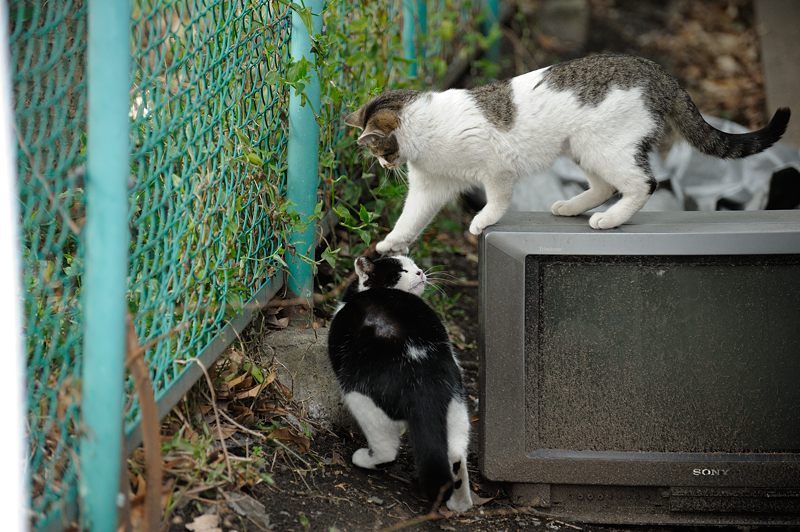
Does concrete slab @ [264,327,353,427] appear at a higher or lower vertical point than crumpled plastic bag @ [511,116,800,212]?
lower

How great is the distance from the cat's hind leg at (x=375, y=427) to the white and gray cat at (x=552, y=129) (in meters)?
0.62

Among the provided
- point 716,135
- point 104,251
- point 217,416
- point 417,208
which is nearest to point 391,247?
point 417,208

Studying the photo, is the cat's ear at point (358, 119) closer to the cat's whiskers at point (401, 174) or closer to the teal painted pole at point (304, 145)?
the teal painted pole at point (304, 145)

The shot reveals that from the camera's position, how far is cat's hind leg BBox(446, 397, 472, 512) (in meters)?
2.57

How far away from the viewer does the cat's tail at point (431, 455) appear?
7.93 ft

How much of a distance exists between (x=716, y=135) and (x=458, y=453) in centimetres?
128

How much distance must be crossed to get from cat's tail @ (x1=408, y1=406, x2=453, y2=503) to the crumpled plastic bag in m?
1.90

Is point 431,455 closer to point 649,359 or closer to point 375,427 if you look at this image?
point 375,427

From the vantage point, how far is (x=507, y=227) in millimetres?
2543

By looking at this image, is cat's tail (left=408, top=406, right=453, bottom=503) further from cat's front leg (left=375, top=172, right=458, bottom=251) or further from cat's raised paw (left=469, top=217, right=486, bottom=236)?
cat's front leg (left=375, top=172, right=458, bottom=251)

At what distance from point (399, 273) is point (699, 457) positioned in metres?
1.07

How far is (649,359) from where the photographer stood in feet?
8.29

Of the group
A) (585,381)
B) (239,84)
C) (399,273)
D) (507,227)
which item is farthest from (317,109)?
(585,381)

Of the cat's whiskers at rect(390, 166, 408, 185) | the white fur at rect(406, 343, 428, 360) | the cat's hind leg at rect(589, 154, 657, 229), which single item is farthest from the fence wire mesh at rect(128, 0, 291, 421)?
the cat's hind leg at rect(589, 154, 657, 229)
